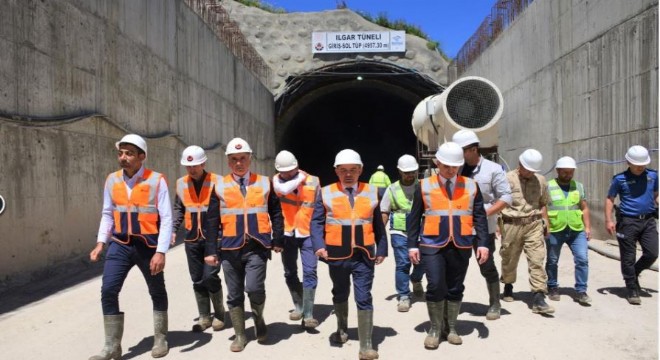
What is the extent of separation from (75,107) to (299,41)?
1775 centimetres

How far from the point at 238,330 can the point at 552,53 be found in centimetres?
977

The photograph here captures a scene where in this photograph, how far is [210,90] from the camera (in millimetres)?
15406

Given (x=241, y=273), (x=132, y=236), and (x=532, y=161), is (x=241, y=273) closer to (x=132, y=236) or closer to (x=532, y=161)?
(x=132, y=236)

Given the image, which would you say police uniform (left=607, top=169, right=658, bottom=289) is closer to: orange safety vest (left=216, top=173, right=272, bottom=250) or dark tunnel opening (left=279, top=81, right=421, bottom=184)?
orange safety vest (left=216, top=173, right=272, bottom=250)

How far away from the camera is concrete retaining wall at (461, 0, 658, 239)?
845 centimetres

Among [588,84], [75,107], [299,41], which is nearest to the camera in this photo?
[75,107]

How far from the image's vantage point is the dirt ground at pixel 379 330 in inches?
175

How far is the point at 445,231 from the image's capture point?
14.8ft

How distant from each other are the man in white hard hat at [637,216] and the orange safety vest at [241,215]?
3930mm

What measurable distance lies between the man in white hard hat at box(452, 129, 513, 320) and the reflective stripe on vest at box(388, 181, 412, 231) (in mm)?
850

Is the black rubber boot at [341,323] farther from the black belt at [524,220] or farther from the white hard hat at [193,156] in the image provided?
the black belt at [524,220]

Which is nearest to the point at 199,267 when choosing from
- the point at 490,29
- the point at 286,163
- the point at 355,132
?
the point at 286,163

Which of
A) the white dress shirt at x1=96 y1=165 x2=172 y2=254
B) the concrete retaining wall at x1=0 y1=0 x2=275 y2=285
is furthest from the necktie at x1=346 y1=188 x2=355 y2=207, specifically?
the concrete retaining wall at x1=0 y1=0 x2=275 y2=285

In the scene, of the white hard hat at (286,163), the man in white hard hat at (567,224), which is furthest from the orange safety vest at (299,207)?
the man in white hard hat at (567,224)
